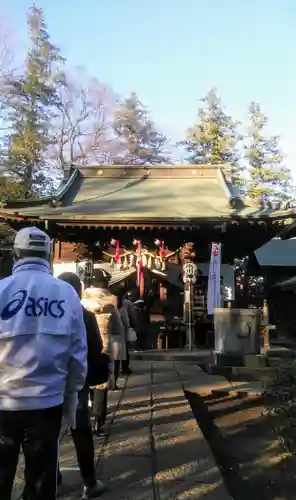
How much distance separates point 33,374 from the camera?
2420 millimetres

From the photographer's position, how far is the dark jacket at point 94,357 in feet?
11.9

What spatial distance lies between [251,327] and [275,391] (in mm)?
5702

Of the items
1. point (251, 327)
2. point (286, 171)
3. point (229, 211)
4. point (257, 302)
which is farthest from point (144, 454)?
point (286, 171)

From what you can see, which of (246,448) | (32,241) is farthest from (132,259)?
(32,241)

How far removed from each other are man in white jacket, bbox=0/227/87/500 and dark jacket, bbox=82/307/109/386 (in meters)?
1.05

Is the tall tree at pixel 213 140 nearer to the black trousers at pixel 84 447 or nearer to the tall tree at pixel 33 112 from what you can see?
the tall tree at pixel 33 112

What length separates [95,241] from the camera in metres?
15.2

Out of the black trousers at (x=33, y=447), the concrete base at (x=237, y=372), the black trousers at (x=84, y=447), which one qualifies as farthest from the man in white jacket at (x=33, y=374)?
the concrete base at (x=237, y=372)

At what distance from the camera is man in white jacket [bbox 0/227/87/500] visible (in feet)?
7.90

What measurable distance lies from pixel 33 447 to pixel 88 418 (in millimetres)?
1195

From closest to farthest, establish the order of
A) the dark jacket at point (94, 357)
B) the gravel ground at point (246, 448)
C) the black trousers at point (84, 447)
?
the black trousers at point (84, 447) < the dark jacket at point (94, 357) < the gravel ground at point (246, 448)

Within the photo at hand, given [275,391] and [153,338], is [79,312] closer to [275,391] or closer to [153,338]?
[275,391]

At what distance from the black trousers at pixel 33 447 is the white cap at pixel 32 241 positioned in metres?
0.80

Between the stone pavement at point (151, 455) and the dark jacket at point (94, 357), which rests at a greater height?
the dark jacket at point (94, 357)
